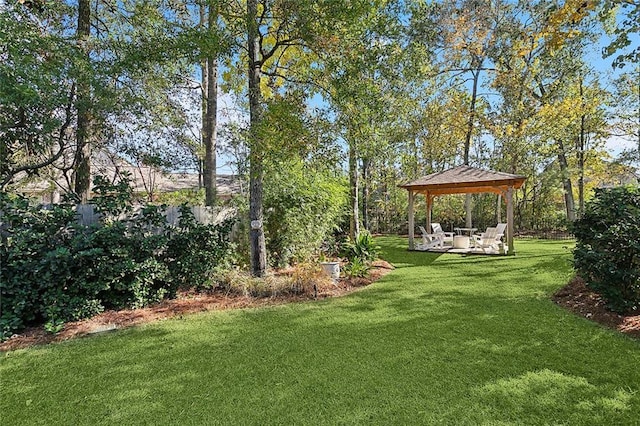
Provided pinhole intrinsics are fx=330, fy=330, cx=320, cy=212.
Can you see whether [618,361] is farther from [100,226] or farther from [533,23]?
[533,23]

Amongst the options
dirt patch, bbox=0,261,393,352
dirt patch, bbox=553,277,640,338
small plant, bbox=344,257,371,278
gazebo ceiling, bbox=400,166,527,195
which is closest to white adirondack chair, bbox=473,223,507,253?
gazebo ceiling, bbox=400,166,527,195

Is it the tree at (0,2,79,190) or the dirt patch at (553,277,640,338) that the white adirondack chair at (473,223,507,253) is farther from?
the tree at (0,2,79,190)

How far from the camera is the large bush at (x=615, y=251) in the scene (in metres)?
4.45

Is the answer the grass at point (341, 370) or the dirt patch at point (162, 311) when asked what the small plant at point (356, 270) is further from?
the grass at point (341, 370)

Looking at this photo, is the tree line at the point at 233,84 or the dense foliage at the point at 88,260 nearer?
the dense foliage at the point at 88,260

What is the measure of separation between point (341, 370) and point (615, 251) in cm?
425

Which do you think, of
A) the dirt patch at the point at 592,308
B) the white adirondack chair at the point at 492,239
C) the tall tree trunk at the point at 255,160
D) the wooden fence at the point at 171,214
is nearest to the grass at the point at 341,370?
the dirt patch at the point at 592,308

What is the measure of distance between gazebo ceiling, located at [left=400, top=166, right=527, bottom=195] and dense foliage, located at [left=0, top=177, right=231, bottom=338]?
857 centimetres

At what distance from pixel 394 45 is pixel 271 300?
17.4ft

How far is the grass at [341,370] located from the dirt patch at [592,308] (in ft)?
0.84

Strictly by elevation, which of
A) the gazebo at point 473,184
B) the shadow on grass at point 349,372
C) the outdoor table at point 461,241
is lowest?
the shadow on grass at point 349,372

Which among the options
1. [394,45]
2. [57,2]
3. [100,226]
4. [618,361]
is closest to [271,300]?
[100,226]

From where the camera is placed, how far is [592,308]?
16.1 feet

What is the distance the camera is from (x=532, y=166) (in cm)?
1694
